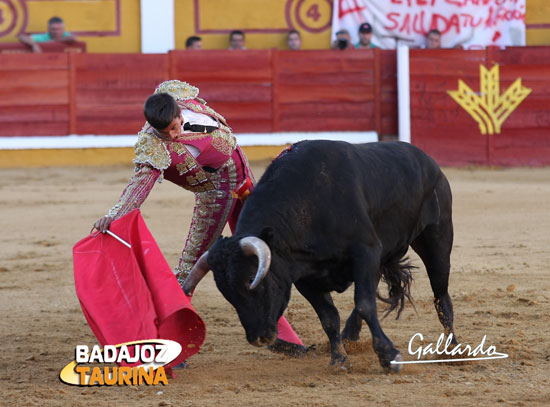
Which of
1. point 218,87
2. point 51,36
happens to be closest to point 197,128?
point 218,87

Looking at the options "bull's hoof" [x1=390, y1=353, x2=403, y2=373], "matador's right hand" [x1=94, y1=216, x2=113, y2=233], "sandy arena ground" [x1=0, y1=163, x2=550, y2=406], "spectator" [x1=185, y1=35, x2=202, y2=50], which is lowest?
"sandy arena ground" [x1=0, y1=163, x2=550, y2=406]

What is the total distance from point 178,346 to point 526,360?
1.14 metres

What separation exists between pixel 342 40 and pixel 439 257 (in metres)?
6.45

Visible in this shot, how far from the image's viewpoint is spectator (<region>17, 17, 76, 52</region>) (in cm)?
970

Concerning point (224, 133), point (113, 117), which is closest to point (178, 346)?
point (224, 133)

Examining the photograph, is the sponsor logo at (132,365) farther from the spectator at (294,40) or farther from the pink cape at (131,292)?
the spectator at (294,40)

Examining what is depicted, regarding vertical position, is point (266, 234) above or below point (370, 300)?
above

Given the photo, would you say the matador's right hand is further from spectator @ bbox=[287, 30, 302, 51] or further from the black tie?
spectator @ bbox=[287, 30, 302, 51]

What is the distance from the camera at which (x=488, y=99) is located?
975cm

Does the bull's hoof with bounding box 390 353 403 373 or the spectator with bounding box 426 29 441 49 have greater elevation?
the spectator with bounding box 426 29 441 49

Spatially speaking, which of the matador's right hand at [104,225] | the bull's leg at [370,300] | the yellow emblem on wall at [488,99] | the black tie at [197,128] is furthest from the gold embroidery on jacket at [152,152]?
the yellow emblem on wall at [488,99]

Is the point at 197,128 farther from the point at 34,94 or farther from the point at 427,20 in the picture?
the point at 427,20

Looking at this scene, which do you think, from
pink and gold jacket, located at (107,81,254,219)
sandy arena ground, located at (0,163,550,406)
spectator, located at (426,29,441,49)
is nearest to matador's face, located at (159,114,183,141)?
pink and gold jacket, located at (107,81,254,219)

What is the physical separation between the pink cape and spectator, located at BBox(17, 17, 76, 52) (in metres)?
6.89
